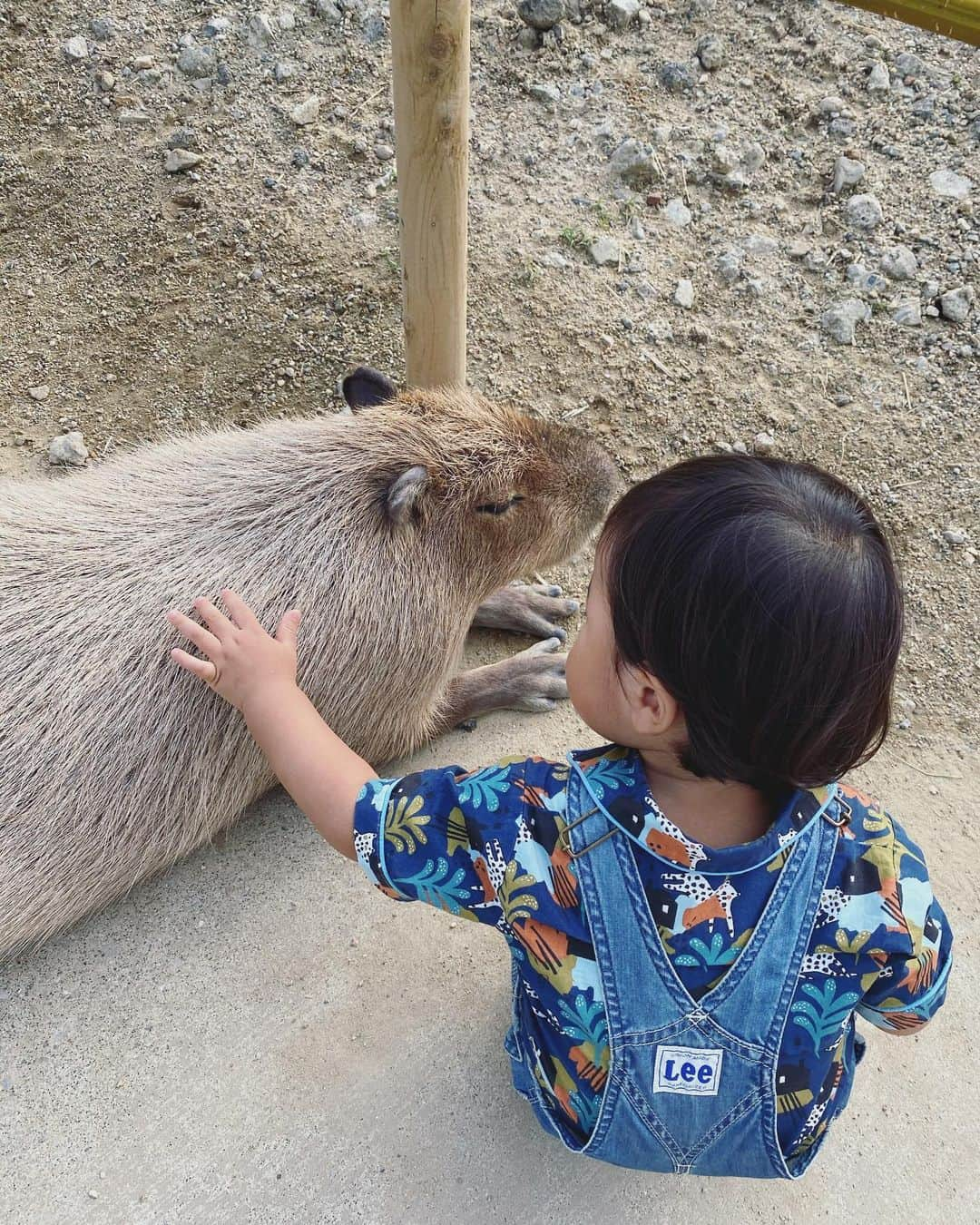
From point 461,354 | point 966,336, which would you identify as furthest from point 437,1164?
point 966,336

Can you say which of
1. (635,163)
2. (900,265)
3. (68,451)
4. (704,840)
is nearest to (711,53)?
(635,163)

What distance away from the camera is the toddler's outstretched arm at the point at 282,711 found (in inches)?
72.4

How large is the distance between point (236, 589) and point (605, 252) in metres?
2.34

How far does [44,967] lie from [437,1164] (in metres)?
1.15

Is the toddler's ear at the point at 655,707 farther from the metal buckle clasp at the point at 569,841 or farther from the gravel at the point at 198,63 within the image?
the gravel at the point at 198,63

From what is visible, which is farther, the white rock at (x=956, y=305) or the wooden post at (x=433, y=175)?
the white rock at (x=956, y=305)

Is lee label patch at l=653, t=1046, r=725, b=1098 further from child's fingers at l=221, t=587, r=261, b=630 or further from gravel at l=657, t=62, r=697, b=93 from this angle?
gravel at l=657, t=62, r=697, b=93

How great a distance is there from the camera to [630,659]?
4.98 feet

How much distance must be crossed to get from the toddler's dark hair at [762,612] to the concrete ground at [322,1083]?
1.23 m

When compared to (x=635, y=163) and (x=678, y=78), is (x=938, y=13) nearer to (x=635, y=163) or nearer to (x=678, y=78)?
(x=635, y=163)

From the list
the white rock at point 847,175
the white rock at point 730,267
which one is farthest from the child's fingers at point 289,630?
the white rock at point 847,175

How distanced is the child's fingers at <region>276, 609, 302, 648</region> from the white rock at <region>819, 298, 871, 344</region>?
260 cm

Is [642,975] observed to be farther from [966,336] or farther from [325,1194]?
[966,336]

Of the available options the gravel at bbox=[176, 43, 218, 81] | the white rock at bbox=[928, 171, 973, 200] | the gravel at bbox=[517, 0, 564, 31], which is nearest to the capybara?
the white rock at bbox=[928, 171, 973, 200]
